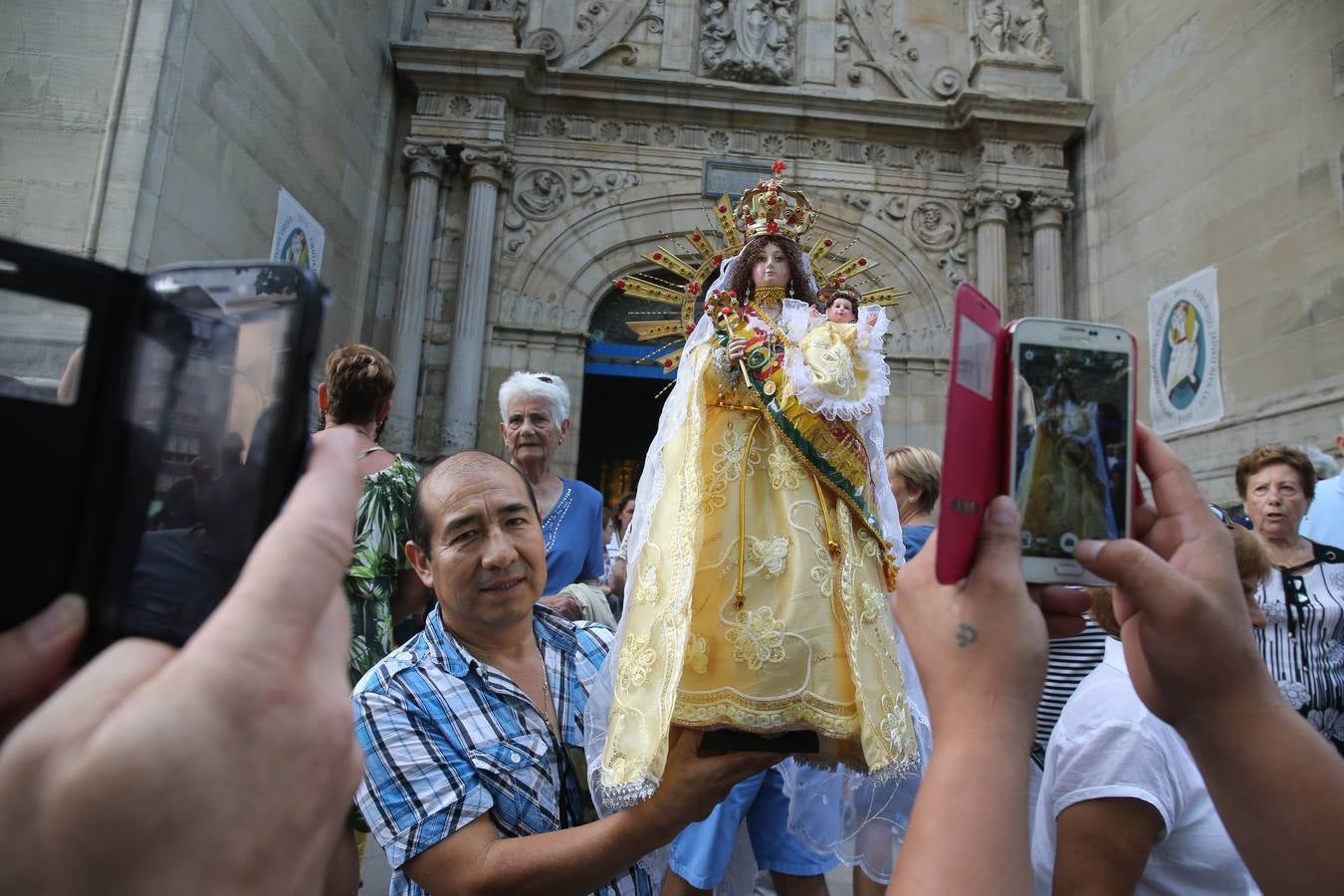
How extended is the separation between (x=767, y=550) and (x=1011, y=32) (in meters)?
10.2

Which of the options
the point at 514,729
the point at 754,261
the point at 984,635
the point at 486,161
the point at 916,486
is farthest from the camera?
the point at 486,161

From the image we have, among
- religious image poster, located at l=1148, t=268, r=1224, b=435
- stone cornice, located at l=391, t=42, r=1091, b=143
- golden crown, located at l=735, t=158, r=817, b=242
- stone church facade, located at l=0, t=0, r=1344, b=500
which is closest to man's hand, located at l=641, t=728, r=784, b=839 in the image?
golden crown, located at l=735, t=158, r=817, b=242

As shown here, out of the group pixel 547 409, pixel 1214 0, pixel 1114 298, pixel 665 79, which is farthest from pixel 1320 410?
pixel 665 79

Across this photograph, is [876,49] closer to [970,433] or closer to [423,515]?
[423,515]

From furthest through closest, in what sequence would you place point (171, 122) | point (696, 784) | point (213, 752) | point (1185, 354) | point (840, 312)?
point (1185, 354) < point (171, 122) < point (840, 312) < point (696, 784) < point (213, 752)

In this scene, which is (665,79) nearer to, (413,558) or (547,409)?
(547,409)

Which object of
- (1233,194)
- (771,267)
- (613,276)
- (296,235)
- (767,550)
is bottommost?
(767,550)

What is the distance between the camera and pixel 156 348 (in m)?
0.65

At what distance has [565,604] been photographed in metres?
3.22

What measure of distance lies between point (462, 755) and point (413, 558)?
0.66 meters

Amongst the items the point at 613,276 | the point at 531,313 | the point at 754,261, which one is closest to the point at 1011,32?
the point at 613,276

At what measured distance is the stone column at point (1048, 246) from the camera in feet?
31.5

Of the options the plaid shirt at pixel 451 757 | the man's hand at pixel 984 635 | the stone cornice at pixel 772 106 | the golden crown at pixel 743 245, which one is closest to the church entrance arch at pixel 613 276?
the stone cornice at pixel 772 106

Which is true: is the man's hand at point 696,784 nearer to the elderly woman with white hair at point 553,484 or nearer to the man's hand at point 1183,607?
the man's hand at point 1183,607
